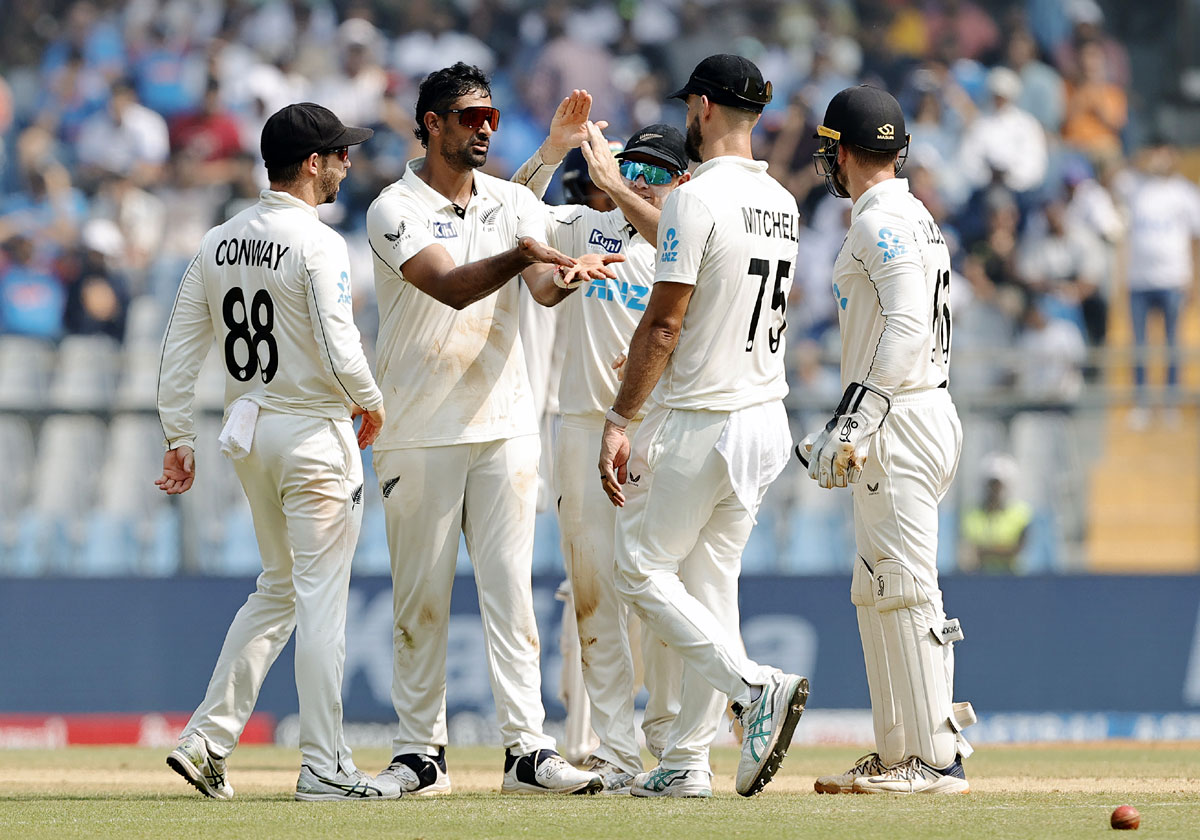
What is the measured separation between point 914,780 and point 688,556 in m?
1.24

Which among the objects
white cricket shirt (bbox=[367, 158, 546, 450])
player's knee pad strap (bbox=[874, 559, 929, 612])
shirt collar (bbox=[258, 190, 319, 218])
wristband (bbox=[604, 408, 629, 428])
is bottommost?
player's knee pad strap (bbox=[874, 559, 929, 612])

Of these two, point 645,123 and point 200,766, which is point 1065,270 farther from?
point 200,766

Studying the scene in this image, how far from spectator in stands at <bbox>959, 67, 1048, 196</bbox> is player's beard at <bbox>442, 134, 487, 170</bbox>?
10177mm

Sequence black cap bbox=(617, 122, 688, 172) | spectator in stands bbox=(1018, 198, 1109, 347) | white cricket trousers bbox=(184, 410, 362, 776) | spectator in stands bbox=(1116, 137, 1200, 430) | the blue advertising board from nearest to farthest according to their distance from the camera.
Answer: white cricket trousers bbox=(184, 410, 362, 776) < black cap bbox=(617, 122, 688, 172) < the blue advertising board < spectator in stands bbox=(1018, 198, 1109, 347) < spectator in stands bbox=(1116, 137, 1200, 430)

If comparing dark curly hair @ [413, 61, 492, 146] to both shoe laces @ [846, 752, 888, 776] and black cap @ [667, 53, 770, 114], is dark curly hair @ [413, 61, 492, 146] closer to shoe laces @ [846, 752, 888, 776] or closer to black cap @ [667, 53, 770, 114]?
black cap @ [667, 53, 770, 114]

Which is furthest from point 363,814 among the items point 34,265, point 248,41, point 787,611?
point 248,41

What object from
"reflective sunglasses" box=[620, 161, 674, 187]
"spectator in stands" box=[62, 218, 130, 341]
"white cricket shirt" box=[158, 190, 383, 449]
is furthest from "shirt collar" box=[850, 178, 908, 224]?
"spectator in stands" box=[62, 218, 130, 341]

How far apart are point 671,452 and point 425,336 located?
1152 millimetres

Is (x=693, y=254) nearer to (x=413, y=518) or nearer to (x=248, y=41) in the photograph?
(x=413, y=518)

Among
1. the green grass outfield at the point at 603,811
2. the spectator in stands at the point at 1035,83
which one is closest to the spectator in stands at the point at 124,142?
the spectator in stands at the point at 1035,83

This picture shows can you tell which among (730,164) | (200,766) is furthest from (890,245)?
(200,766)

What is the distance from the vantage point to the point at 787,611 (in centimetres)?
1200

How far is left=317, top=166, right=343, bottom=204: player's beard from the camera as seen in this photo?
6641 mm

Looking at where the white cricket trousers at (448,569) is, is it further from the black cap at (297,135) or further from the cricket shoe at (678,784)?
the black cap at (297,135)
